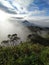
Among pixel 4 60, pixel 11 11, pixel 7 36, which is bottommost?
pixel 4 60

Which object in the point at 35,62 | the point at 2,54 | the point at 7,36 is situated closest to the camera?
the point at 35,62

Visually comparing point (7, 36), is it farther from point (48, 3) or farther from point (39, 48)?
point (48, 3)

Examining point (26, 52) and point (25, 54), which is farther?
point (26, 52)

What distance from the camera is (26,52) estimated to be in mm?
5965

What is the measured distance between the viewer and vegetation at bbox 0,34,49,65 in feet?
17.5

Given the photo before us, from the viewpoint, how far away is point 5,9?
23.2ft

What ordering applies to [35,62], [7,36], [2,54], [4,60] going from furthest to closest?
[7,36] < [2,54] < [4,60] < [35,62]

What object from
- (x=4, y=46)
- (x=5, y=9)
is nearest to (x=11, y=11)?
(x=5, y=9)

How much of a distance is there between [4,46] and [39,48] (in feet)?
3.95

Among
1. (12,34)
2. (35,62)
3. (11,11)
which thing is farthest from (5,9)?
(35,62)

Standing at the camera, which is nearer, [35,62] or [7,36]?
[35,62]

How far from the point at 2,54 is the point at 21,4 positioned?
1.97 m

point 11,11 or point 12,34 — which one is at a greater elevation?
point 11,11

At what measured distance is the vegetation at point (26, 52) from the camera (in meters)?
5.34
